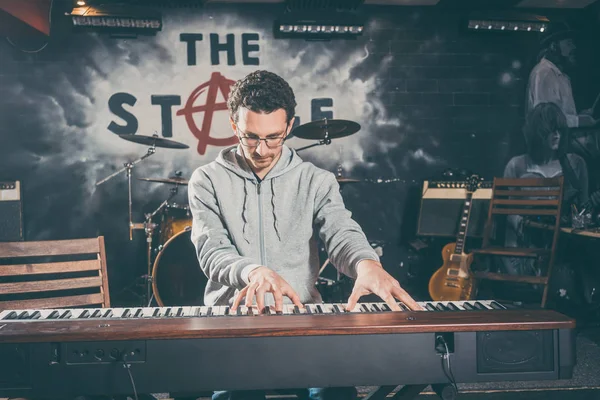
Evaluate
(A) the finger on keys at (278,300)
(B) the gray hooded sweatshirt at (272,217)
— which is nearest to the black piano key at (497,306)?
(B) the gray hooded sweatshirt at (272,217)

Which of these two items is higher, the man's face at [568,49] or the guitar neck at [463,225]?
the man's face at [568,49]

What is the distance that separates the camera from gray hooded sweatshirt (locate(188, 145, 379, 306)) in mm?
1843

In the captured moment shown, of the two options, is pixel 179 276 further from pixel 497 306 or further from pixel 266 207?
pixel 497 306

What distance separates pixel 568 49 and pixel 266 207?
4.93 metres

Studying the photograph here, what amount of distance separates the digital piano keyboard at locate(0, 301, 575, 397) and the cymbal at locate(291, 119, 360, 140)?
10.1 ft

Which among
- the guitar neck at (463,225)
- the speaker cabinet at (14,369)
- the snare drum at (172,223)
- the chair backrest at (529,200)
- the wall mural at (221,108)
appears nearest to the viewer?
the speaker cabinet at (14,369)

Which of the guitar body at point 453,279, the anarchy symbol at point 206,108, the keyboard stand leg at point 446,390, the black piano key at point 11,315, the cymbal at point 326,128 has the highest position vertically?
the anarchy symbol at point 206,108

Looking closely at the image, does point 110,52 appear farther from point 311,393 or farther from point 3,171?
point 311,393

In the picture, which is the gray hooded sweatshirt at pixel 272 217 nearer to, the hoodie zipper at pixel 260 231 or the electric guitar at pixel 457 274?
the hoodie zipper at pixel 260 231

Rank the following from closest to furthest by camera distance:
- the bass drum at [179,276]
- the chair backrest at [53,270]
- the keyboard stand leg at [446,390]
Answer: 1. the keyboard stand leg at [446,390]
2. the chair backrest at [53,270]
3. the bass drum at [179,276]

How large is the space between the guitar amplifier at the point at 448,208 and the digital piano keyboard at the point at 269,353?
3.74 m

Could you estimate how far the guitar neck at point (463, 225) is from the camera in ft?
15.3

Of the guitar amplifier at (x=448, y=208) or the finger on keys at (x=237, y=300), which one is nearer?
the finger on keys at (x=237, y=300)

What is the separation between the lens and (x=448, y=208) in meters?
4.96
